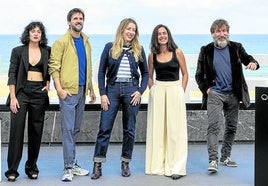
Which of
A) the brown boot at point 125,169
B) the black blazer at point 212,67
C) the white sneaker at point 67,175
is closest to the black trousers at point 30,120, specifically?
the white sneaker at point 67,175

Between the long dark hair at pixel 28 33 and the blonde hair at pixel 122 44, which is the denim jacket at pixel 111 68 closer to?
the blonde hair at pixel 122 44

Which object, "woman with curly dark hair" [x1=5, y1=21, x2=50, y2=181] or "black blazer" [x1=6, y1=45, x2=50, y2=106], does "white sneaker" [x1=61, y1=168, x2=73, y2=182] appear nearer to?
"woman with curly dark hair" [x1=5, y1=21, x2=50, y2=181]

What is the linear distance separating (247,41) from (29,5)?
3039 mm

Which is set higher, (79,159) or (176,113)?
(176,113)

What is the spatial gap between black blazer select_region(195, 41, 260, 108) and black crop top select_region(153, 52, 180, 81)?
32 centimetres

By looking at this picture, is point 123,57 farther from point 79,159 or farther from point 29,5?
point 29,5

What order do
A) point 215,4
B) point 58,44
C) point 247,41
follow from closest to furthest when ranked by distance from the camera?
1. point 58,44
2. point 215,4
3. point 247,41

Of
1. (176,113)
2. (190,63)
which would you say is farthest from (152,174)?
(190,63)

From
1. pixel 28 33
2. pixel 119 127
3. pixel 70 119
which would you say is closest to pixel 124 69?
pixel 70 119

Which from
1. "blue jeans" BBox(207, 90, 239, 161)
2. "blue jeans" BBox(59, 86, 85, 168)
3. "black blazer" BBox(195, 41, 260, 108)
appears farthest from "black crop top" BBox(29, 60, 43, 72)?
"blue jeans" BBox(207, 90, 239, 161)

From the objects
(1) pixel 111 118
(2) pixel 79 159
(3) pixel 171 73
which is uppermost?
(3) pixel 171 73

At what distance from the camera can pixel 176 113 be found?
525cm

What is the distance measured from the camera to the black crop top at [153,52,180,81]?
5.17 m

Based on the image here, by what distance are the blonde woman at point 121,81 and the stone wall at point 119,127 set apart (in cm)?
159
